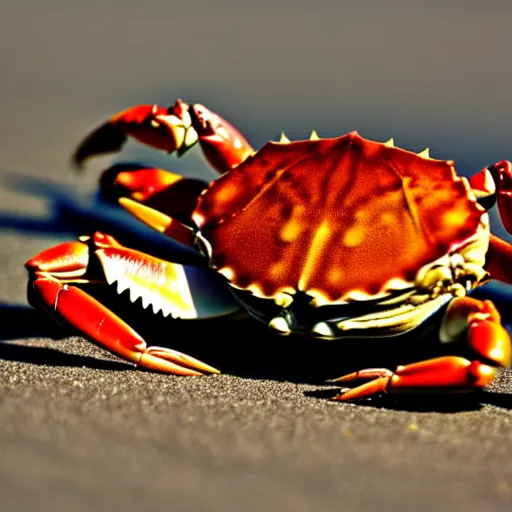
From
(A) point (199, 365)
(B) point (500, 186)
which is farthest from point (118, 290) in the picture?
(B) point (500, 186)

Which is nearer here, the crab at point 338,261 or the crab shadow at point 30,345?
the crab at point 338,261

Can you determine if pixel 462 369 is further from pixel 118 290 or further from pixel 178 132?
pixel 178 132

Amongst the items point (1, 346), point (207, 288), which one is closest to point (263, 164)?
point (207, 288)

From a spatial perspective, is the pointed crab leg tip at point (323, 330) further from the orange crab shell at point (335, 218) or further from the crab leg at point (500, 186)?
the crab leg at point (500, 186)

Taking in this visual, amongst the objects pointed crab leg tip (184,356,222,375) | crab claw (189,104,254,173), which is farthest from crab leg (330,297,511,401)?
crab claw (189,104,254,173)

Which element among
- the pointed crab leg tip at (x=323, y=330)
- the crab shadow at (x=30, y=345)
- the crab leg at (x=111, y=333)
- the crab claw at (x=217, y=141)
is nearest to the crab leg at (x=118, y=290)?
the crab leg at (x=111, y=333)

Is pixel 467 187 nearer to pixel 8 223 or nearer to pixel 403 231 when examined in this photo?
pixel 403 231

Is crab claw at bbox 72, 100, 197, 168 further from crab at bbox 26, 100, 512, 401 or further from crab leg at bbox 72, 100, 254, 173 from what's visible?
crab at bbox 26, 100, 512, 401
